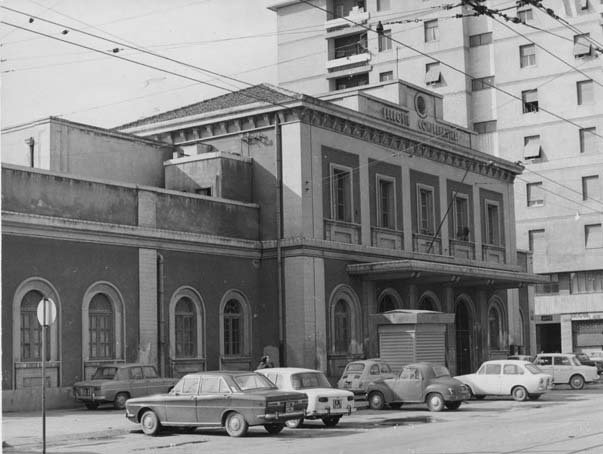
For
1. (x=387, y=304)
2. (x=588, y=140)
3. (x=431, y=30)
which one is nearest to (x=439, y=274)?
(x=387, y=304)

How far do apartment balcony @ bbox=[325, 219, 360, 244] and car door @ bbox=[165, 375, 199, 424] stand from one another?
50.4 ft

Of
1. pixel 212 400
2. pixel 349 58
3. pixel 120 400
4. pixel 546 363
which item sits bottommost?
pixel 120 400

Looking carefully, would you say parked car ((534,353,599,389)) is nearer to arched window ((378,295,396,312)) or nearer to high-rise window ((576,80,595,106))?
arched window ((378,295,396,312))

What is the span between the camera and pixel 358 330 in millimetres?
35781

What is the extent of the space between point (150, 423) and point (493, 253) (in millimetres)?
28747

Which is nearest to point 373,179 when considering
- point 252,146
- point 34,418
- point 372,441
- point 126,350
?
point 252,146

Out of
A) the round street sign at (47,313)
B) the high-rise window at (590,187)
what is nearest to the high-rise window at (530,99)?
the high-rise window at (590,187)

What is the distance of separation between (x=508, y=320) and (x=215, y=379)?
29.6 m

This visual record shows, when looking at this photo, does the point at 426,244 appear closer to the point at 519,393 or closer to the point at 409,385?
the point at 519,393

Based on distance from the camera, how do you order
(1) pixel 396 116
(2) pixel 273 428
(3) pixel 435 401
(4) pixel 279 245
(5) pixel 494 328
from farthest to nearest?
1. (5) pixel 494 328
2. (1) pixel 396 116
3. (4) pixel 279 245
4. (3) pixel 435 401
5. (2) pixel 273 428

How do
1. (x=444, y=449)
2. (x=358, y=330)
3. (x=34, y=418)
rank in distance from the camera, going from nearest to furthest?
(x=444, y=449)
(x=34, y=418)
(x=358, y=330)

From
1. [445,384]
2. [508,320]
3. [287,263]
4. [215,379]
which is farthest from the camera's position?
[508,320]

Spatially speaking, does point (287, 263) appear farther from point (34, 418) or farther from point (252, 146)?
point (34, 418)

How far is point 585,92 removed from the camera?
63.5m
